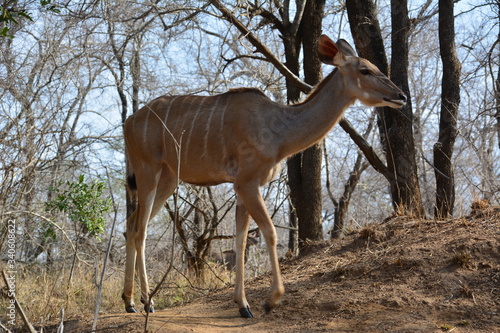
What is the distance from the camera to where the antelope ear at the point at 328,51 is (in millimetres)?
5489

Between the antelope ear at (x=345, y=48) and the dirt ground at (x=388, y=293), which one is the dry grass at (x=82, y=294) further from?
the antelope ear at (x=345, y=48)

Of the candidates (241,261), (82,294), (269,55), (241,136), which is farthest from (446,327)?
(82,294)

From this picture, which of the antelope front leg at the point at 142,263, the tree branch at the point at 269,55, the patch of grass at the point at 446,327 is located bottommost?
the patch of grass at the point at 446,327

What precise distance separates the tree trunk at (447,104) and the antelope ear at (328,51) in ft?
7.48

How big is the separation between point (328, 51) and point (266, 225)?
1.84m

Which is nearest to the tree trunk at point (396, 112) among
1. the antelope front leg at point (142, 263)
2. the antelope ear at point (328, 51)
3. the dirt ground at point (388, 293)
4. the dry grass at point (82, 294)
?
the dirt ground at point (388, 293)

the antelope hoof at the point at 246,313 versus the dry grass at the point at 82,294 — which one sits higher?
the dry grass at the point at 82,294

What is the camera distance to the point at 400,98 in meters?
5.17

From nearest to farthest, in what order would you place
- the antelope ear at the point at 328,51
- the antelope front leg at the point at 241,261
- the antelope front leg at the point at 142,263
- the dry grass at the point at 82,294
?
the antelope front leg at the point at 241,261
the antelope front leg at the point at 142,263
the antelope ear at the point at 328,51
the dry grass at the point at 82,294

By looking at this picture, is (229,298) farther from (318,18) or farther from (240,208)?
(318,18)

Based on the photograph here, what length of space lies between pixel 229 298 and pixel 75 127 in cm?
937

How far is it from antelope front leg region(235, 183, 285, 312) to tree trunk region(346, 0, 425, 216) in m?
2.26

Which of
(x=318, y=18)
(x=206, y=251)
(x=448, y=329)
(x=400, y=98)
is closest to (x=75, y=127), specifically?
(x=206, y=251)

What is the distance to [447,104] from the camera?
7430 mm
